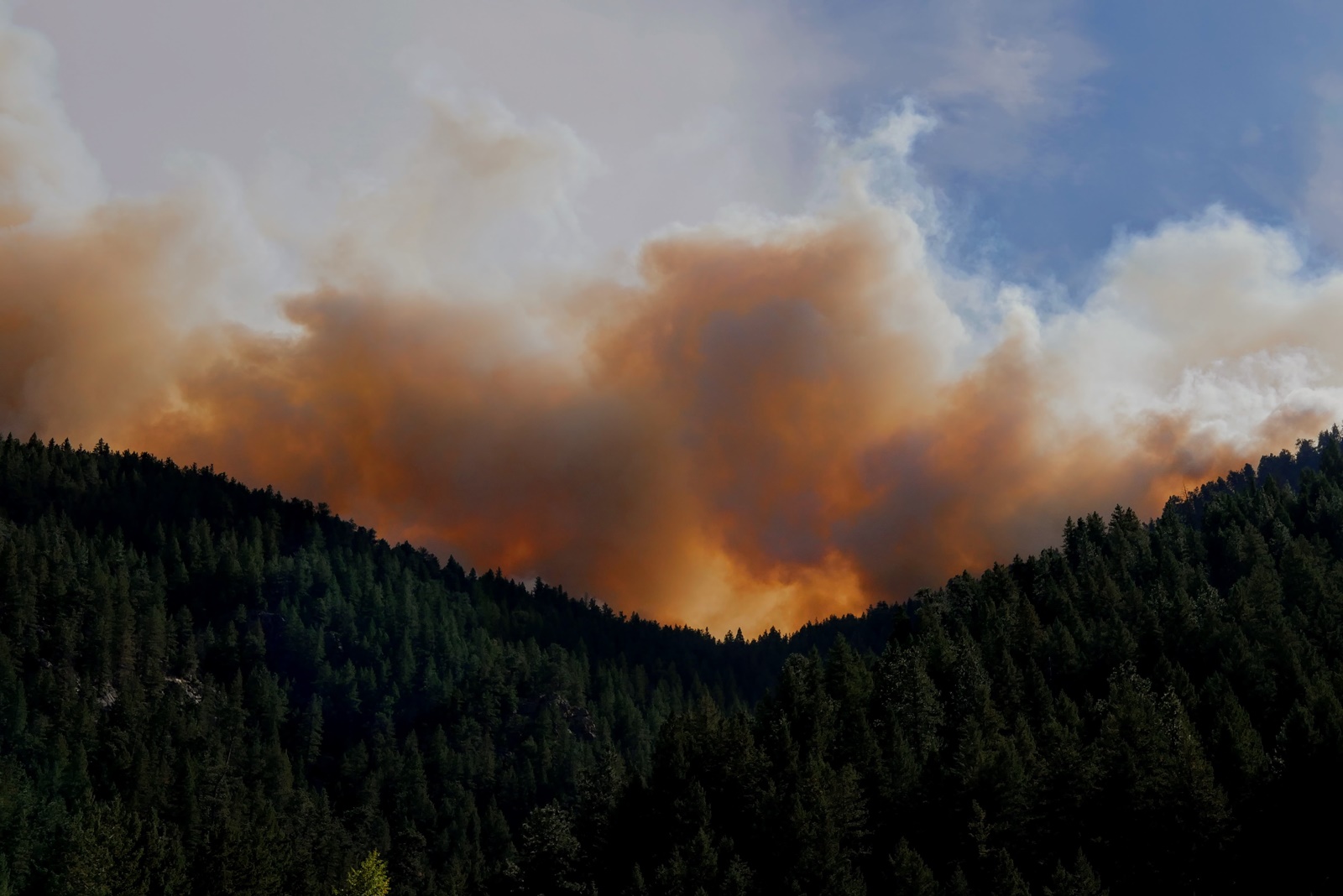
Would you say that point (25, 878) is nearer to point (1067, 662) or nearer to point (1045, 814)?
point (1045, 814)

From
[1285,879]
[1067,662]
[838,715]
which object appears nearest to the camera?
[1285,879]

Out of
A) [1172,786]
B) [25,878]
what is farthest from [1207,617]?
[25,878]

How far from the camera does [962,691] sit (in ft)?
524

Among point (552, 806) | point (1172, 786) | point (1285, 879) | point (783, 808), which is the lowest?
point (1285, 879)

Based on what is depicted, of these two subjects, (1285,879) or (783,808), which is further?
(783,808)

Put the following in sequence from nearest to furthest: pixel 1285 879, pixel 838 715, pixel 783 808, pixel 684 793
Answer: pixel 1285 879, pixel 783 808, pixel 684 793, pixel 838 715

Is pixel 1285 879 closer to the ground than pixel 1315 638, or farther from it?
closer to the ground

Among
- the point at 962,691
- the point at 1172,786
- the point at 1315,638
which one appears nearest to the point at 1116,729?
the point at 1172,786

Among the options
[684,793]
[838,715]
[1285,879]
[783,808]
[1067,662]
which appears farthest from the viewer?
[1067,662]

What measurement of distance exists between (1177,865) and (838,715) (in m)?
48.9

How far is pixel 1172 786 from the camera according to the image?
113812mm

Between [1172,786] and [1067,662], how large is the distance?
186 feet

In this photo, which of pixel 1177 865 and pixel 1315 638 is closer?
pixel 1177 865

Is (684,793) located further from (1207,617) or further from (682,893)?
(1207,617)
